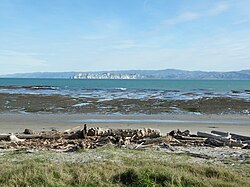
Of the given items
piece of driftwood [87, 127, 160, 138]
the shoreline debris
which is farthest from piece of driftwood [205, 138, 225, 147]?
piece of driftwood [87, 127, 160, 138]

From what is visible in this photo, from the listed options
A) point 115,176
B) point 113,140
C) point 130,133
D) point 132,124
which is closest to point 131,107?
point 132,124

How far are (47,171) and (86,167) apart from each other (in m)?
0.94

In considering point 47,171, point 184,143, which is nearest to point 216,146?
point 184,143

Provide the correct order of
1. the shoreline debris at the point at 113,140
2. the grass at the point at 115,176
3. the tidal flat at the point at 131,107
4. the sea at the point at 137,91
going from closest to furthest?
1. the grass at the point at 115,176
2. the shoreline debris at the point at 113,140
3. the tidal flat at the point at 131,107
4. the sea at the point at 137,91

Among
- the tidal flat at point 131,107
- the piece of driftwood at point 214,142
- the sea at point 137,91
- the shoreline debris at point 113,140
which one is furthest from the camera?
the sea at point 137,91

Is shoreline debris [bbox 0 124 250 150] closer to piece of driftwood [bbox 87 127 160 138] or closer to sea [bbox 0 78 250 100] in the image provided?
piece of driftwood [bbox 87 127 160 138]

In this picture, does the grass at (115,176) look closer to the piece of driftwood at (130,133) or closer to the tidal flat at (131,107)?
the piece of driftwood at (130,133)

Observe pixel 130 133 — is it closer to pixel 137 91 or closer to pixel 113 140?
pixel 113 140

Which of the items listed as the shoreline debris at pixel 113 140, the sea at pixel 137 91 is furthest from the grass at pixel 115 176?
the sea at pixel 137 91

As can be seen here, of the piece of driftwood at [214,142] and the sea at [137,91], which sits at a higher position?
the piece of driftwood at [214,142]

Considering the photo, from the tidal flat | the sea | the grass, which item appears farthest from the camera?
the sea

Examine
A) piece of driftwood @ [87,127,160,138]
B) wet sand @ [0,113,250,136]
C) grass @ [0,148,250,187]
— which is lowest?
wet sand @ [0,113,250,136]

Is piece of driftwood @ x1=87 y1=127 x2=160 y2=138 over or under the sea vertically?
over

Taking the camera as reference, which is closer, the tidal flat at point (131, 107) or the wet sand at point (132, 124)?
the wet sand at point (132, 124)
